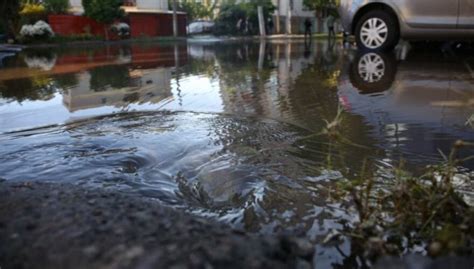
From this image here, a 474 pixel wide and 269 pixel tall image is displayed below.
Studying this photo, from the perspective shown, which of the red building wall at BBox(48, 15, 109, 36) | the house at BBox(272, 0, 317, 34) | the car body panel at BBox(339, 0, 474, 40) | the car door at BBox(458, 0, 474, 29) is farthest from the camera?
the house at BBox(272, 0, 317, 34)

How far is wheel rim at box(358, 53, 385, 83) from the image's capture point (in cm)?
677

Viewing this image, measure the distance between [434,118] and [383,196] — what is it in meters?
2.40

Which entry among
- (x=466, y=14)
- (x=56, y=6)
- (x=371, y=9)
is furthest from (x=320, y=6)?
(x=466, y=14)

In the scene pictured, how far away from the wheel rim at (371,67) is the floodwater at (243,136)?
0.06 m

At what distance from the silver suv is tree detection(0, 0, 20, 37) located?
1963 centimetres

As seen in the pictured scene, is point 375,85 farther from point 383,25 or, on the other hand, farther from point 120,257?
point 120,257

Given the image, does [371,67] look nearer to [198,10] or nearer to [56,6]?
[56,6]

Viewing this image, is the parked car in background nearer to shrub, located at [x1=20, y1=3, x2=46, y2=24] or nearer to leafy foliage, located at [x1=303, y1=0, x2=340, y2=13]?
leafy foliage, located at [x1=303, y1=0, x2=340, y2=13]

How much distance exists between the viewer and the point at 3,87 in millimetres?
7367

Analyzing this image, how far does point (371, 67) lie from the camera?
309 inches

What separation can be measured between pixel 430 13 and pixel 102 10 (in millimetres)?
23919

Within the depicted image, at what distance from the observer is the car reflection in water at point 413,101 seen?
3.57 metres

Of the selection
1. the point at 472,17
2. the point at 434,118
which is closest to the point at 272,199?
the point at 434,118

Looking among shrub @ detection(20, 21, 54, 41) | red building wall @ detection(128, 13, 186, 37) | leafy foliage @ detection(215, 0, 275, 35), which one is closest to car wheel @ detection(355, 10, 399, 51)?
shrub @ detection(20, 21, 54, 41)
